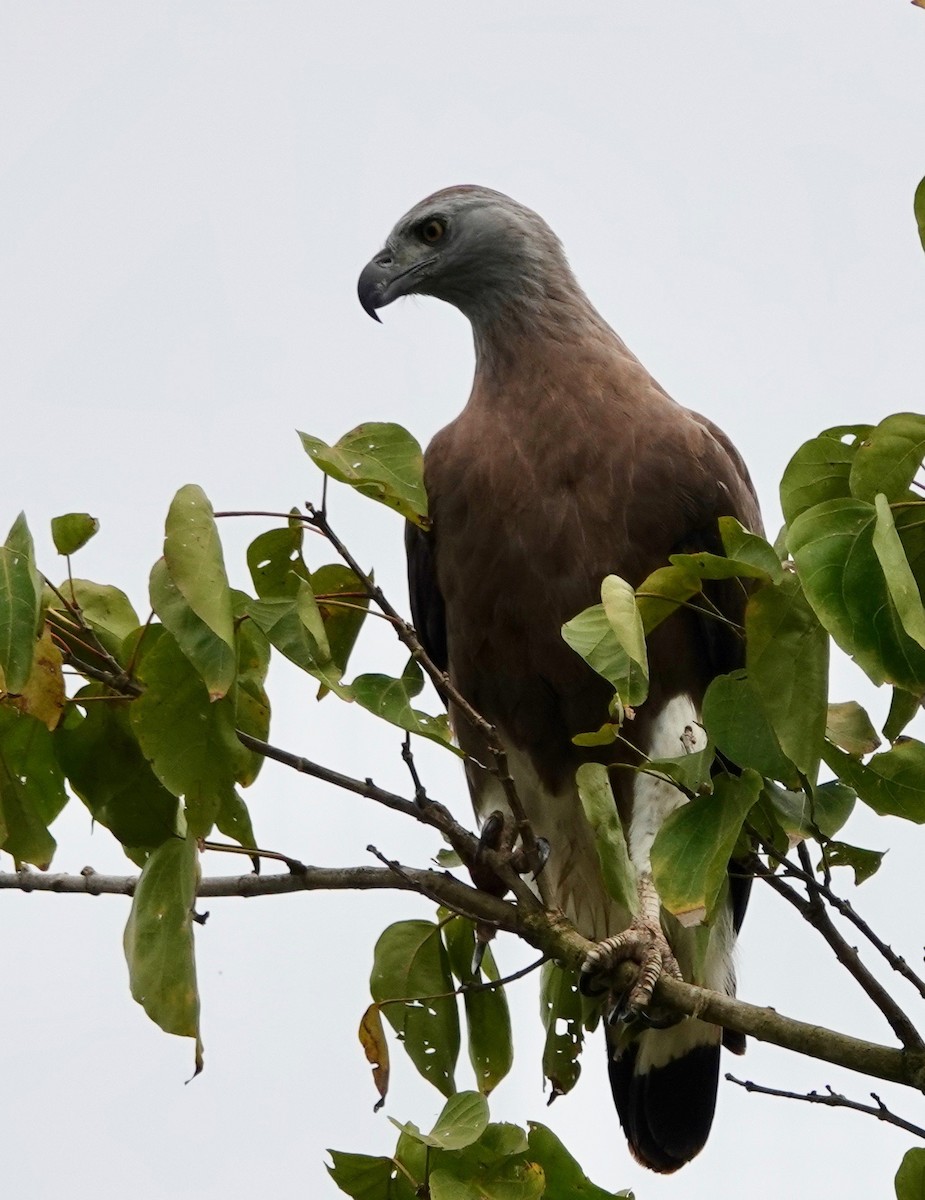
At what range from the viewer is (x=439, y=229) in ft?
16.1

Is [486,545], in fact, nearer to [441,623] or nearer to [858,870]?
[441,623]

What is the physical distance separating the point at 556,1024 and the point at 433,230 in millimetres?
2463

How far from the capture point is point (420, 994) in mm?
3273

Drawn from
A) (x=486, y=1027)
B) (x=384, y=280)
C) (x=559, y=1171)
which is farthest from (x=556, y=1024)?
(x=384, y=280)

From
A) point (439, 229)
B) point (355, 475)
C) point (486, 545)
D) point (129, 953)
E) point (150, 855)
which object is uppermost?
point (439, 229)

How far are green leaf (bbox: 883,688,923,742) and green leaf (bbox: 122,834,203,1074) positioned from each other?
3.78 ft

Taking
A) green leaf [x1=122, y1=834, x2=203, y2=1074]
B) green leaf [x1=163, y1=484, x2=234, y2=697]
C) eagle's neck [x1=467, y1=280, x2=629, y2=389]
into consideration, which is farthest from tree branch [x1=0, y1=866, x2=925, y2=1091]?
eagle's neck [x1=467, y1=280, x2=629, y2=389]

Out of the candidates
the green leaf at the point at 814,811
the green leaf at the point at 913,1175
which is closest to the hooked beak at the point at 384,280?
the green leaf at the point at 814,811

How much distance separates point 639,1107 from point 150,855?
2.30 m

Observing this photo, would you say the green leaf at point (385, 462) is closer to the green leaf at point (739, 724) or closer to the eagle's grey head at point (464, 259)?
the green leaf at point (739, 724)

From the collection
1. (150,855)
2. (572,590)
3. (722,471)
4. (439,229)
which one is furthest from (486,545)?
(150,855)

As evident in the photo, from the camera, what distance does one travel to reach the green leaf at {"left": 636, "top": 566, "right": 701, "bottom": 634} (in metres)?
2.46

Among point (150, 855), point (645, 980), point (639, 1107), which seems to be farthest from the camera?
point (639, 1107)

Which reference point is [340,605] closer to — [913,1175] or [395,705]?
[395,705]
